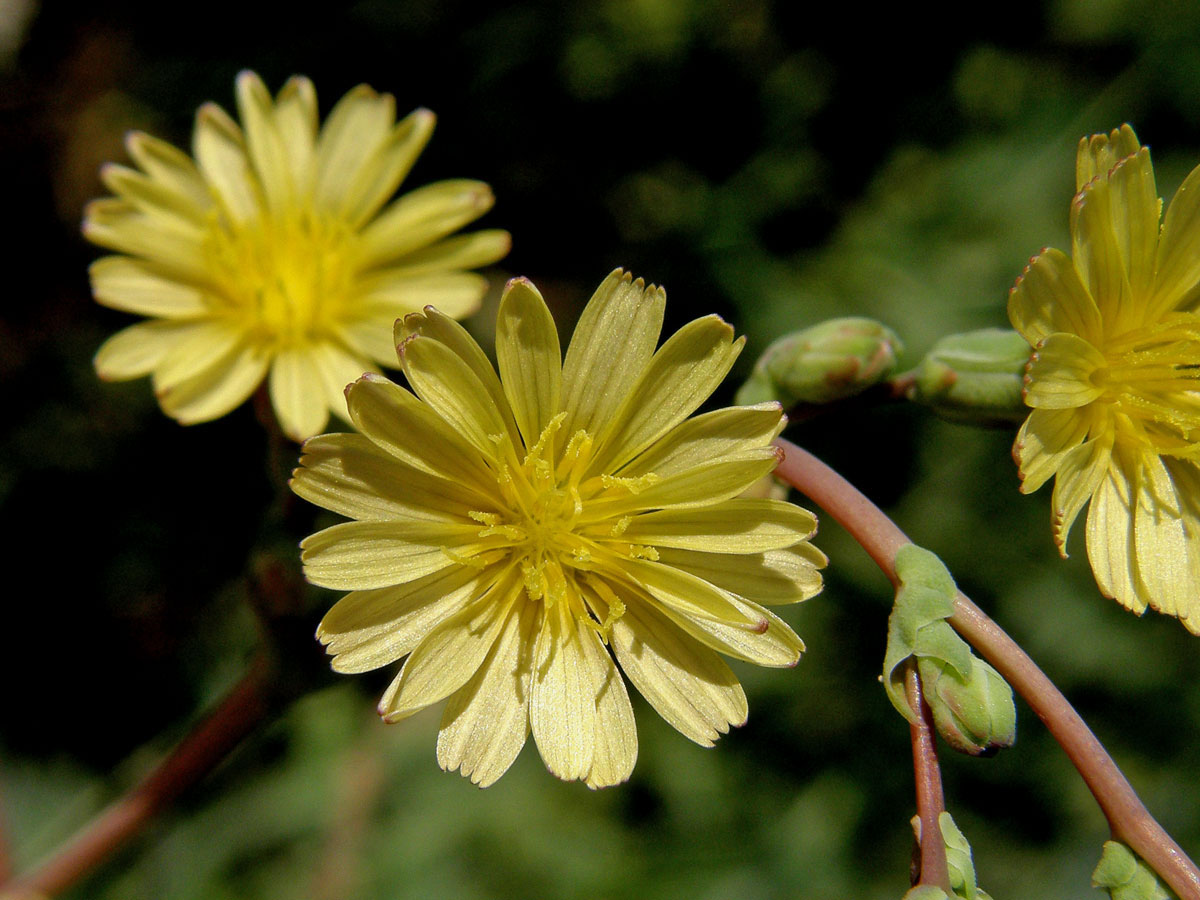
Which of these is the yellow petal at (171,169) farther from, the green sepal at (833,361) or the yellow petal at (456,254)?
the green sepal at (833,361)

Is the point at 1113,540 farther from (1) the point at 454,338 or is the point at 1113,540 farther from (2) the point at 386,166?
(2) the point at 386,166

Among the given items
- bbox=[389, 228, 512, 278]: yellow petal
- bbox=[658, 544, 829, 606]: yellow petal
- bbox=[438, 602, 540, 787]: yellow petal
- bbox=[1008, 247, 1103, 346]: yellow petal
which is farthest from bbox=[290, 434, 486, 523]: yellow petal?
bbox=[1008, 247, 1103, 346]: yellow petal

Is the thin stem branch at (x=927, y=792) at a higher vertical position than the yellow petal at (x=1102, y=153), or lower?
lower

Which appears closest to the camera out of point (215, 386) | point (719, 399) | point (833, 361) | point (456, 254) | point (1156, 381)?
point (833, 361)

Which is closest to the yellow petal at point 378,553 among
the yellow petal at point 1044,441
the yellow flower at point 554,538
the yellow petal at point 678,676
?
the yellow flower at point 554,538

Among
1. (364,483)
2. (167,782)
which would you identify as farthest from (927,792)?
(167,782)

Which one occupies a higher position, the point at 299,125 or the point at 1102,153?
the point at 299,125

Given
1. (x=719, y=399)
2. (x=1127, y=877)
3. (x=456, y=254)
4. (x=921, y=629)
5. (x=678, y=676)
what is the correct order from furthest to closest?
(x=719, y=399), (x=456, y=254), (x=678, y=676), (x=921, y=629), (x=1127, y=877)
